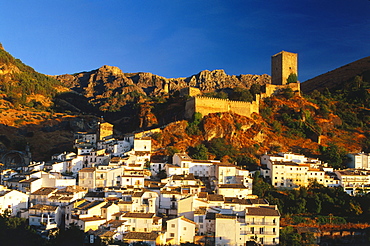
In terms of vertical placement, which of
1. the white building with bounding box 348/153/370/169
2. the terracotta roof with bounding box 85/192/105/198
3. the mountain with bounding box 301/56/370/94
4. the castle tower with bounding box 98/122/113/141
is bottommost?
the terracotta roof with bounding box 85/192/105/198

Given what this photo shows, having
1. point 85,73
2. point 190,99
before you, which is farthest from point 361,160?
point 85,73

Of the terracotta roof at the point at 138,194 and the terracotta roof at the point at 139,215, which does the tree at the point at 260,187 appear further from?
the terracotta roof at the point at 139,215

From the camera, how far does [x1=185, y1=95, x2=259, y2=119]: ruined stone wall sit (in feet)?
146

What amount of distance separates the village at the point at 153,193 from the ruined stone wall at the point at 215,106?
7.22m

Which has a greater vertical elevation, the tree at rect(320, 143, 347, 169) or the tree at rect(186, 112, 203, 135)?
the tree at rect(186, 112, 203, 135)

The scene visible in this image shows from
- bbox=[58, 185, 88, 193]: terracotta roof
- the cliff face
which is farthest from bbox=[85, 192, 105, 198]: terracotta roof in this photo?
the cliff face

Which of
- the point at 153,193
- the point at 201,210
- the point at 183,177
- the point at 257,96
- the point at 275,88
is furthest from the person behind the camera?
the point at 275,88

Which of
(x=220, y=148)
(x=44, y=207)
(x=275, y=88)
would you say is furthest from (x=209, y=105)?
(x=44, y=207)

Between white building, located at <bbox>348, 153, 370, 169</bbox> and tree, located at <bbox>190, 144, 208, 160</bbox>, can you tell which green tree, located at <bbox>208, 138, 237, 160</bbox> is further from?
white building, located at <bbox>348, 153, 370, 169</bbox>

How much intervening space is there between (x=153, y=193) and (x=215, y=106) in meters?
19.4

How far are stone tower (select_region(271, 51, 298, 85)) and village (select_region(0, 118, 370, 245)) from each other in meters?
22.7

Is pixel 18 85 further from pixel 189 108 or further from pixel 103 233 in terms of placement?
pixel 103 233

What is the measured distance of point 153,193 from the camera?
93.0ft

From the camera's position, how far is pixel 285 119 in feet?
159
